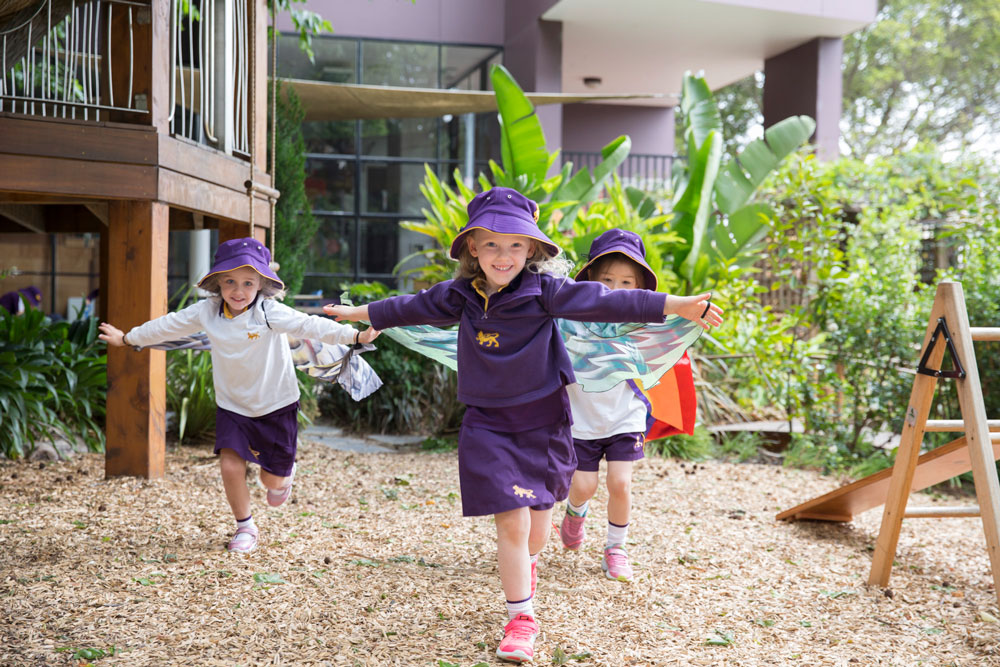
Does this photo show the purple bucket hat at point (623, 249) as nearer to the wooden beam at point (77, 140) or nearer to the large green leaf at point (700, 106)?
the wooden beam at point (77, 140)

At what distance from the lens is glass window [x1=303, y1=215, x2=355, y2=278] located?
41.8ft

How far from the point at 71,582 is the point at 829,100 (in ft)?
43.2

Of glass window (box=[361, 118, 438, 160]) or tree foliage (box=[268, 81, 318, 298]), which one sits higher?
glass window (box=[361, 118, 438, 160])

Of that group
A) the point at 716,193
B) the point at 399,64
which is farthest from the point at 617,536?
the point at 399,64

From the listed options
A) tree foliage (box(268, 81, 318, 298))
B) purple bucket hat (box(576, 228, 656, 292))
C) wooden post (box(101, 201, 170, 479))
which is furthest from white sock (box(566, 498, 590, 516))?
tree foliage (box(268, 81, 318, 298))

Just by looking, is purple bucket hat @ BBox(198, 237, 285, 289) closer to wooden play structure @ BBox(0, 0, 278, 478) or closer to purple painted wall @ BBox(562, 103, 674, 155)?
wooden play structure @ BBox(0, 0, 278, 478)

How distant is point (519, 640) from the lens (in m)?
2.88

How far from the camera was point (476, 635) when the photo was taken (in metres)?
3.09

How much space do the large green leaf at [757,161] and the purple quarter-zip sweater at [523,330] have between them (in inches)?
229

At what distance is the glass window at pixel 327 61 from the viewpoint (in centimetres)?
1265

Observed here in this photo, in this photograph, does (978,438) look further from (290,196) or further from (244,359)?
(290,196)

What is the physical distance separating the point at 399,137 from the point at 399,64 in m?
1.16

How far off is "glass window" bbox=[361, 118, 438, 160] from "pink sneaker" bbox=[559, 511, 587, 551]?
9.76 m

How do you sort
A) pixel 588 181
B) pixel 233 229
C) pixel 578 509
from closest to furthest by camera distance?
pixel 578 509
pixel 233 229
pixel 588 181
